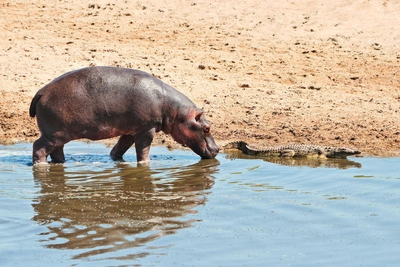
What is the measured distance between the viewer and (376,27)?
1602 cm

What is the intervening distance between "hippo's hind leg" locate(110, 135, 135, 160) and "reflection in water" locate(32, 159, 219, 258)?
417 millimetres

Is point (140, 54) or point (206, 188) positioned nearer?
point (206, 188)

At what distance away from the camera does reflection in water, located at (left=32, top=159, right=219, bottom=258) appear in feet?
21.2

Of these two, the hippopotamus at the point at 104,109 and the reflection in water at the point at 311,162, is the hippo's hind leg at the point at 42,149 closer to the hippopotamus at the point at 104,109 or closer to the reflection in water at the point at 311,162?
the hippopotamus at the point at 104,109

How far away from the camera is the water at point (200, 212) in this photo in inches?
237

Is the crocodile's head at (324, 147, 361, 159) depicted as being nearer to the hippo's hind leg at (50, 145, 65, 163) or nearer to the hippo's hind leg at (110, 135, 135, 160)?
the hippo's hind leg at (110, 135, 135, 160)

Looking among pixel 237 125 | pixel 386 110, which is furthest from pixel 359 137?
pixel 237 125

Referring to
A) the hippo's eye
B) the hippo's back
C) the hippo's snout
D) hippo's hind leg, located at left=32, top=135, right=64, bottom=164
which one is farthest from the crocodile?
hippo's hind leg, located at left=32, top=135, right=64, bottom=164

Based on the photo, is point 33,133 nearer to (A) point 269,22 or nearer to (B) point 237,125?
(B) point 237,125

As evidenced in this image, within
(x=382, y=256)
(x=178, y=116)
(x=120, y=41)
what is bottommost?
(x=382, y=256)

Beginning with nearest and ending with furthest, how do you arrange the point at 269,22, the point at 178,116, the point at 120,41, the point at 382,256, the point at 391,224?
the point at 382,256, the point at 391,224, the point at 178,116, the point at 120,41, the point at 269,22

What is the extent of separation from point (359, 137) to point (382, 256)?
5.78 metres

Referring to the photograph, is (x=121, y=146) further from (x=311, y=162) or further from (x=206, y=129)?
(x=311, y=162)

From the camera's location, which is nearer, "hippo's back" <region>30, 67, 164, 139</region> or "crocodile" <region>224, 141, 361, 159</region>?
"hippo's back" <region>30, 67, 164, 139</region>
